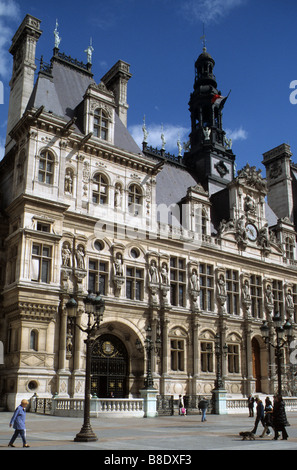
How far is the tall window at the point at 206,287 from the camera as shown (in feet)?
129

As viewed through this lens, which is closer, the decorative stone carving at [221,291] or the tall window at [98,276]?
the tall window at [98,276]

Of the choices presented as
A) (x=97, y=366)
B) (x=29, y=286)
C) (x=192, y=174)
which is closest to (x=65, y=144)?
(x=29, y=286)

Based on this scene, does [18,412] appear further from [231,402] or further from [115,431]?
[231,402]

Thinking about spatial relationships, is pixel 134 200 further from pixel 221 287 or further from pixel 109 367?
pixel 109 367

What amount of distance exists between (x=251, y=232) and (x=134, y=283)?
14622mm

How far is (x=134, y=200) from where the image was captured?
121 feet

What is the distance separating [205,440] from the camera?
15.5 metres

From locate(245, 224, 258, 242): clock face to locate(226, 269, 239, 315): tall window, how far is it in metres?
3.99

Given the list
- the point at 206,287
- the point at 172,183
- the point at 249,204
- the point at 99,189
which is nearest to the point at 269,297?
the point at 206,287

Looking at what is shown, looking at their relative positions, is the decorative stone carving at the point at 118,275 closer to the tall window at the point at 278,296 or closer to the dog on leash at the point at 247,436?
the tall window at the point at 278,296

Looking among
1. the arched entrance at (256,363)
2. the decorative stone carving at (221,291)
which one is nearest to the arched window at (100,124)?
the decorative stone carving at (221,291)

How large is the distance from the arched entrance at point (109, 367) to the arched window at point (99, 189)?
9.08m

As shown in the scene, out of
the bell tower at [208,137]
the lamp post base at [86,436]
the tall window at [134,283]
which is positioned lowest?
the lamp post base at [86,436]
